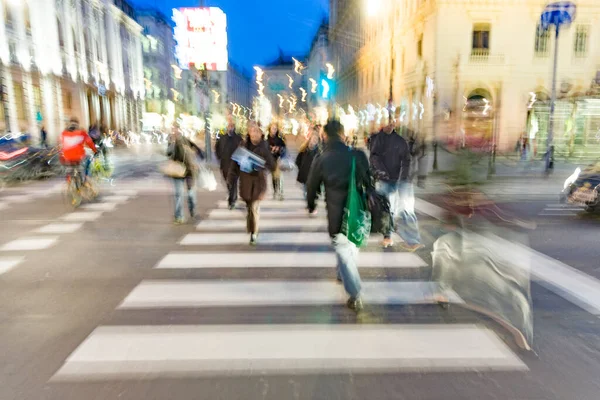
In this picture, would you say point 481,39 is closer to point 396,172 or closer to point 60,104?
point 396,172

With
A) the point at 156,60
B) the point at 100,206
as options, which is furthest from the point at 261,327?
the point at 156,60

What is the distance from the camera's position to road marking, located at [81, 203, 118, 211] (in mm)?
10453

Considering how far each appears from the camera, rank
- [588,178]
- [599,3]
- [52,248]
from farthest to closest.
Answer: [599,3]
[588,178]
[52,248]

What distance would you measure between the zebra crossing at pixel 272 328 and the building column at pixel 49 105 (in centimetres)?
3460

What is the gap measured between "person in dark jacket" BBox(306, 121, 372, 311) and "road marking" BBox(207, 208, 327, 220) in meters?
4.84

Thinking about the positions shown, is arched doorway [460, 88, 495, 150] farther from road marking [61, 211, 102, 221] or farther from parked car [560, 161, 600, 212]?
road marking [61, 211, 102, 221]

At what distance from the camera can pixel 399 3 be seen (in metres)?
42.5

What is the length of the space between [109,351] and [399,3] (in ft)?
145

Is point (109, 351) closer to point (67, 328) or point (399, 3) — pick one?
point (67, 328)

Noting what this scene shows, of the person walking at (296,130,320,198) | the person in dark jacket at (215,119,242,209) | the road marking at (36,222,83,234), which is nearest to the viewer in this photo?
the road marking at (36,222,83,234)

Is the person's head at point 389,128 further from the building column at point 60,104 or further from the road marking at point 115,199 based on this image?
the building column at point 60,104

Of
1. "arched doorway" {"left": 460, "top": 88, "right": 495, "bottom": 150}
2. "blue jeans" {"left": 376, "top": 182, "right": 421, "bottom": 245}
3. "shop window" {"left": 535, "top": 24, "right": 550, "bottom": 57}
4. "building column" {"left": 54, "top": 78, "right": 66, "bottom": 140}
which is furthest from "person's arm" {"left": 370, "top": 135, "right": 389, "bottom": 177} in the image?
"building column" {"left": 54, "top": 78, "right": 66, "bottom": 140}

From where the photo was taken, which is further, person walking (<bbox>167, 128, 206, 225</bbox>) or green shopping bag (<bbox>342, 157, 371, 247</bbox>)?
person walking (<bbox>167, 128, 206, 225</bbox>)

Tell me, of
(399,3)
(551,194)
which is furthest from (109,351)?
(399,3)
